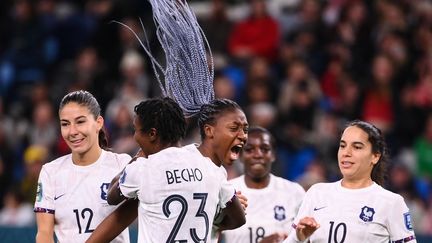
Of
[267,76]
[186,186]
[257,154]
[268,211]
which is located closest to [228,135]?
[186,186]

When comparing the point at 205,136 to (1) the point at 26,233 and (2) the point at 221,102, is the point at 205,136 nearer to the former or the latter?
(2) the point at 221,102

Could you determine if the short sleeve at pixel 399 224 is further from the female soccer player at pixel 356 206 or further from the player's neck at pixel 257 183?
the player's neck at pixel 257 183

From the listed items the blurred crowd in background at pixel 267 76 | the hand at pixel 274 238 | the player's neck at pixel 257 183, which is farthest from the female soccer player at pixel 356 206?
the blurred crowd in background at pixel 267 76

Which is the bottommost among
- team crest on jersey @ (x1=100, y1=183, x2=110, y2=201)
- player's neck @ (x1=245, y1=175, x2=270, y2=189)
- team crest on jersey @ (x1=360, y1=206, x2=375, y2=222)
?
team crest on jersey @ (x1=360, y1=206, x2=375, y2=222)

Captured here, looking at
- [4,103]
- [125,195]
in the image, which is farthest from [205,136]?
[4,103]

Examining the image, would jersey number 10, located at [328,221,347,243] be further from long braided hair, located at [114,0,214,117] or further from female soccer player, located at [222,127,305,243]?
female soccer player, located at [222,127,305,243]

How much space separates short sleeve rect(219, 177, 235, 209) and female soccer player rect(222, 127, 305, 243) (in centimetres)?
172

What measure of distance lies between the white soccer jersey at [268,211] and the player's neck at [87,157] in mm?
1579

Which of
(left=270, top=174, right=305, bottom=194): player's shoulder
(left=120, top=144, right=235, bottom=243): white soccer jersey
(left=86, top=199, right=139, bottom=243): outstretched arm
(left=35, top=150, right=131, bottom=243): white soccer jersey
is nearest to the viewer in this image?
(left=120, top=144, right=235, bottom=243): white soccer jersey

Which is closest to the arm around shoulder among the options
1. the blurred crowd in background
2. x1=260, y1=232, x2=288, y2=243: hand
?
x1=260, y1=232, x2=288, y2=243: hand

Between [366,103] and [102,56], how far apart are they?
11.5 feet

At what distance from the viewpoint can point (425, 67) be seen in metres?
11.9

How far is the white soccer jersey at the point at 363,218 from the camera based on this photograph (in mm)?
6465

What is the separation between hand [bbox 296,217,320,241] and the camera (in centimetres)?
629
